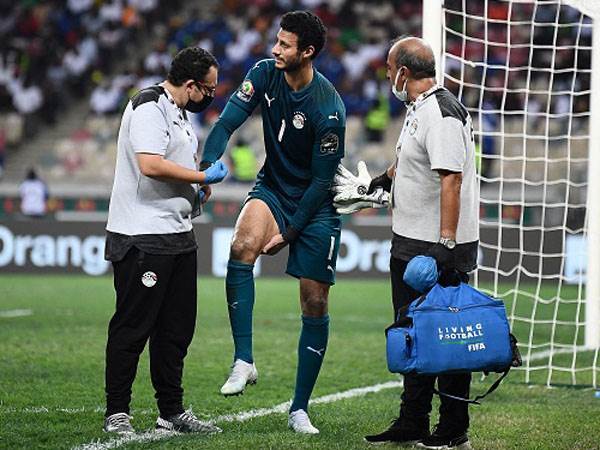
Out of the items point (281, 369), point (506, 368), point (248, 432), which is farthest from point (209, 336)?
point (506, 368)

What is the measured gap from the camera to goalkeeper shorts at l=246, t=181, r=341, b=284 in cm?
661

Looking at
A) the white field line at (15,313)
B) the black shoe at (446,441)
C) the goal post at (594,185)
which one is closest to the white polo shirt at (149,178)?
the black shoe at (446,441)

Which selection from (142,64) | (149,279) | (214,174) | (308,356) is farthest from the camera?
(142,64)

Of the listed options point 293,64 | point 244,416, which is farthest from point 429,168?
point 244,416

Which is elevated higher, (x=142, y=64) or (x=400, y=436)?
(x=142, y=64)

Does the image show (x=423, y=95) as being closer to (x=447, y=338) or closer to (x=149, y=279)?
(x=447, y=338)

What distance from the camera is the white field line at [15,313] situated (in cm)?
1311

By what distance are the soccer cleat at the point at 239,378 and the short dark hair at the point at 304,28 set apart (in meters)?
1.76

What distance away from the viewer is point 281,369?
9.44m

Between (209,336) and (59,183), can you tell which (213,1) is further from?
(209,336)

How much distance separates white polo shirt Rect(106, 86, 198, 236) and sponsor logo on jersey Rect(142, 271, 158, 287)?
23 cm

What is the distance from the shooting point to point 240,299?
21.5ft

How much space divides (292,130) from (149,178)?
87 cm

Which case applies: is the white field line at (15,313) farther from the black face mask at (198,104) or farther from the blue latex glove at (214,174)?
the blue latex glove at (214,174)
